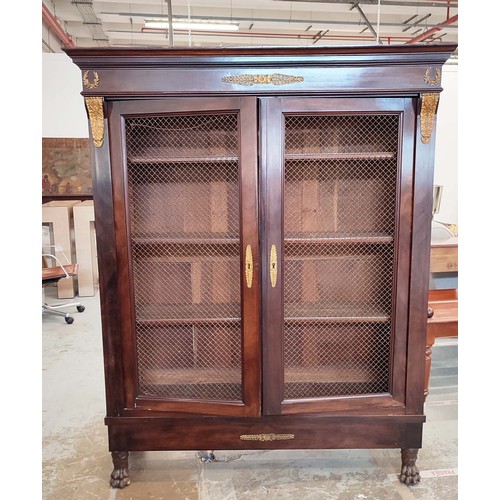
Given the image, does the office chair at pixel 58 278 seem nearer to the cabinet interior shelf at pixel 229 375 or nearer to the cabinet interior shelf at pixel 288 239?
the cabinet interior shelf at pixel 229 375

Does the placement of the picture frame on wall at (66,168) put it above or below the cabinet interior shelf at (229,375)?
above

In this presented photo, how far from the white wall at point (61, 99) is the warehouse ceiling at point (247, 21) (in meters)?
0.37

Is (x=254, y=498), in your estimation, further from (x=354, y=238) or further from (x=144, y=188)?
(x=144, y=188)

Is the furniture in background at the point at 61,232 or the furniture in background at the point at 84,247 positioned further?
the furniture in background at the point at 84,247

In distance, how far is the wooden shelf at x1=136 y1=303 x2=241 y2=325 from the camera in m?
1.95

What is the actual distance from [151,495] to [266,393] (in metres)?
0.68

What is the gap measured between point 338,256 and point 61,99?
175 inches

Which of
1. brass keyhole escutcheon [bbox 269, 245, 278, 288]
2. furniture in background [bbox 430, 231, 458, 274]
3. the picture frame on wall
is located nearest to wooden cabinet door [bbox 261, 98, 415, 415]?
brass keyhole escutcheon [bbox 269, 245, 278, 288]

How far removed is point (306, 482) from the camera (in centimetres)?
203

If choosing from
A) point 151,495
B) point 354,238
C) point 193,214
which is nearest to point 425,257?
point 354,238

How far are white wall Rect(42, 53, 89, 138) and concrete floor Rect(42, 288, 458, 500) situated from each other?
3597 mm

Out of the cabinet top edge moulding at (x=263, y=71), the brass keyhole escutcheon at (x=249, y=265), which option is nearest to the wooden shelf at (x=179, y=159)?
the cabinet top edge moulding at (x=263, y=71)

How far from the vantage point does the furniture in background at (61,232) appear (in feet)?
16.2

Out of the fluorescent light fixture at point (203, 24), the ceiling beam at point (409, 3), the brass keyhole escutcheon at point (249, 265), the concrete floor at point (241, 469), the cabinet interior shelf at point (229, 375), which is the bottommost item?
the concrete floor at point (241, 469)
